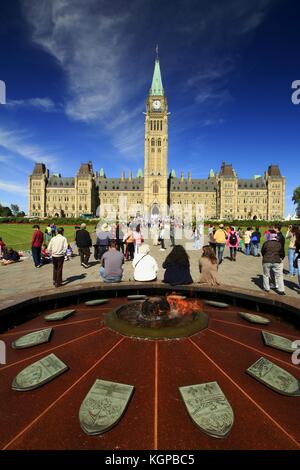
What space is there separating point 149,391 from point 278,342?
1.84 metres

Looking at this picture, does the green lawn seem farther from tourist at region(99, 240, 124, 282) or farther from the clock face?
the clock face

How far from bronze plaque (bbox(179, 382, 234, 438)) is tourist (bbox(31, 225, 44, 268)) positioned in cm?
1123

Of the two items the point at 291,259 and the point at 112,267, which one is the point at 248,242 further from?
the point at 112,267

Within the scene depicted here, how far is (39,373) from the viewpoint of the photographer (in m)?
2.68

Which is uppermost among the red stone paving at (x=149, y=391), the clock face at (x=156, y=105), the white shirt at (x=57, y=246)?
the clock face at (x=156, y=105)

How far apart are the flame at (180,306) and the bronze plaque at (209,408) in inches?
50.8

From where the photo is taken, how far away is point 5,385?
2.57m

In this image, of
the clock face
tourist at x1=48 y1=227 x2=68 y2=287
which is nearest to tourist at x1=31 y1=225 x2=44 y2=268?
tourist at x1=48 y1=227 x2=68 y2=287

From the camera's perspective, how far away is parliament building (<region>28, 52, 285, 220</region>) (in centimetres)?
9738

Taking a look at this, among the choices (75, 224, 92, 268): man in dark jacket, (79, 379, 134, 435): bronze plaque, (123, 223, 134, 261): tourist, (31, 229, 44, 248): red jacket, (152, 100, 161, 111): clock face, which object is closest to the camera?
(79, 379, 134, 435): bronze plaque

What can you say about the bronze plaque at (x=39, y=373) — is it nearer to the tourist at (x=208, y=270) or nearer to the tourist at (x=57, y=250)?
the tourist at (x=208, y=270)

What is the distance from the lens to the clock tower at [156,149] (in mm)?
94750

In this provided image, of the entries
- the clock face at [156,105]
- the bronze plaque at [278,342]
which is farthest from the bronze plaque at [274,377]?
the clock face at [156,105]

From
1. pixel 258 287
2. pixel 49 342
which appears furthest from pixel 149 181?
pixel 49 342
